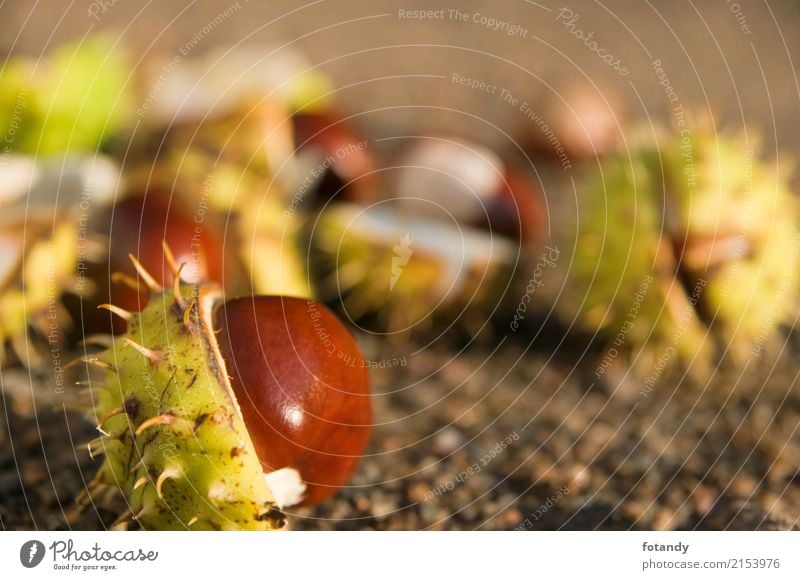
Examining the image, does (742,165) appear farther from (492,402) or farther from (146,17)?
(146,17)

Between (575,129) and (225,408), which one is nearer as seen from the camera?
(225,408)

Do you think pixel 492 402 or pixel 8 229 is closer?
pixel 8 229

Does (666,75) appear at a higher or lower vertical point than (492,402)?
higher

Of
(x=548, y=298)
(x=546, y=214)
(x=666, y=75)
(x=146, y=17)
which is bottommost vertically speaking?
(x=548, y=298)

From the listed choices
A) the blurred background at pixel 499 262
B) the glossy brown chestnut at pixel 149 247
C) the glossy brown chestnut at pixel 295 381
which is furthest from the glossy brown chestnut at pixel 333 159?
the glossy brown chestnut at pixel 295 381

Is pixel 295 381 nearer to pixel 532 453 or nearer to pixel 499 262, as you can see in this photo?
pixel 532 453

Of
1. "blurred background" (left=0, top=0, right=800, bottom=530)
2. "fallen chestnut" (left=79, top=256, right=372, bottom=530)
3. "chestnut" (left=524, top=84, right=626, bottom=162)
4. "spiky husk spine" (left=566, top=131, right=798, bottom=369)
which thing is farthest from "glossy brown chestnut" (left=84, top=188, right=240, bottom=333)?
"chestnut" (left=524, top=84, right=626, bottom=162)

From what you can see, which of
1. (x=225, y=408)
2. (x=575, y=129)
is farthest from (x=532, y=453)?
(x=575, y=129)
